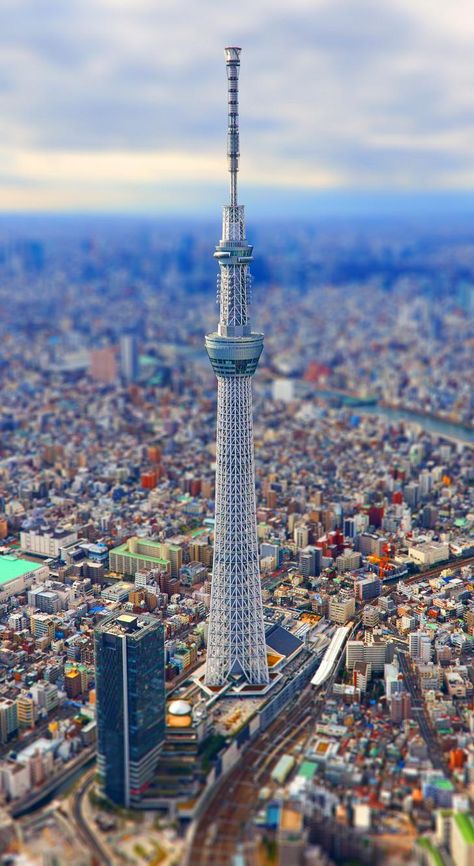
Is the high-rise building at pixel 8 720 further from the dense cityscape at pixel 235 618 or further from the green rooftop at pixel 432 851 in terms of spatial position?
the green rooftop at pixel 432 851

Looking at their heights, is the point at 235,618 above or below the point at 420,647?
above

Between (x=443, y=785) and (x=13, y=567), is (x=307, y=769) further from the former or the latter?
(x=13, y=567)

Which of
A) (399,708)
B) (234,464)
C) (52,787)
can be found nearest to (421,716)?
(399,708)

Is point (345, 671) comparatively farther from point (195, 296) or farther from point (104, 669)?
point (195, 296)

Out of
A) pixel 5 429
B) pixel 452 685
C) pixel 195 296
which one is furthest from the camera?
pixel 195 296

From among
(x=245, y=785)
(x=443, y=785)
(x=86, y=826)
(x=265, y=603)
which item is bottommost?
(x=86, y=826)

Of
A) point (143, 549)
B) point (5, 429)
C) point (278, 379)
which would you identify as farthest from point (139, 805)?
point (278, 379)

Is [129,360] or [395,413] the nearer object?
[395,413]
